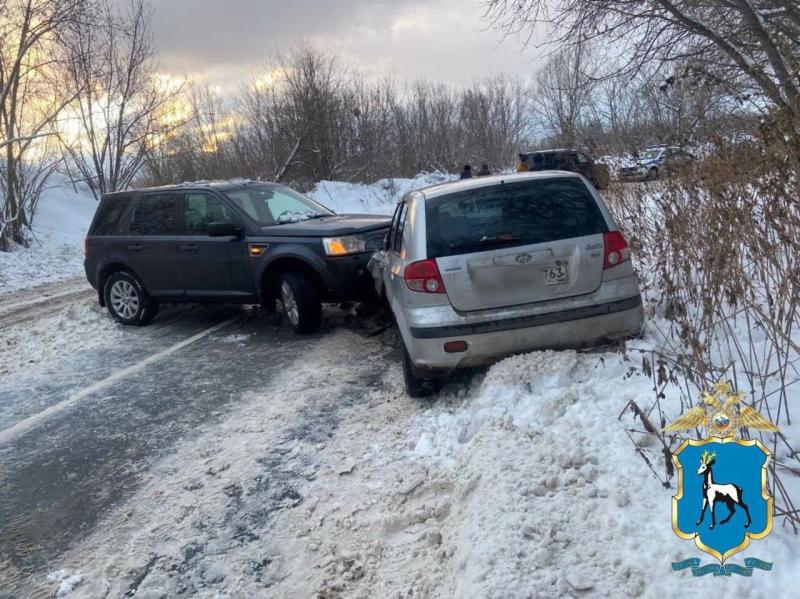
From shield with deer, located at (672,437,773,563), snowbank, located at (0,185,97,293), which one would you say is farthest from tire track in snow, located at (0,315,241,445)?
snowbank, located at (0,185,97,293)

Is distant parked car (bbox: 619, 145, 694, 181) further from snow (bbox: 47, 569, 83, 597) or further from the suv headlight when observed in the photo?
snow (bbox: 47, 569, 83, 597)

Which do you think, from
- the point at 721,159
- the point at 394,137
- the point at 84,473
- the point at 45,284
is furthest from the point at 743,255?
the point at 394,137

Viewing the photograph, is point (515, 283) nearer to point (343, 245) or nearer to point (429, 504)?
point (429, 504)

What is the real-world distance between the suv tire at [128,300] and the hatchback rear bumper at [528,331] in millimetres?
5402

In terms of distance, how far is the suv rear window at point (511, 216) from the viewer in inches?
173

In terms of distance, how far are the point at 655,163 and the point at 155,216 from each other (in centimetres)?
633

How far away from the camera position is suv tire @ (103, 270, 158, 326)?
8359mm

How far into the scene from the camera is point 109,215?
8.67 metres

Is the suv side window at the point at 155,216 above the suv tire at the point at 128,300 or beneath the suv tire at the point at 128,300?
above

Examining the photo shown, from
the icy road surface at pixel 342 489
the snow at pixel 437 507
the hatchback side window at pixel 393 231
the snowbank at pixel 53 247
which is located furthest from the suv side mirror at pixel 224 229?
the snowbank at pixel 53 247

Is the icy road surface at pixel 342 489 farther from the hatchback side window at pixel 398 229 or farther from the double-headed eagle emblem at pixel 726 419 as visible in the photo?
the hatchback side window at pixel 398 229

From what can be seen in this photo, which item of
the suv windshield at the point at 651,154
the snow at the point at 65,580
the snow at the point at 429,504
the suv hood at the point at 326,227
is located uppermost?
the suv windshield at the point at 651,154

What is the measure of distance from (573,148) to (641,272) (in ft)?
8.81

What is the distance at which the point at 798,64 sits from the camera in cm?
362
